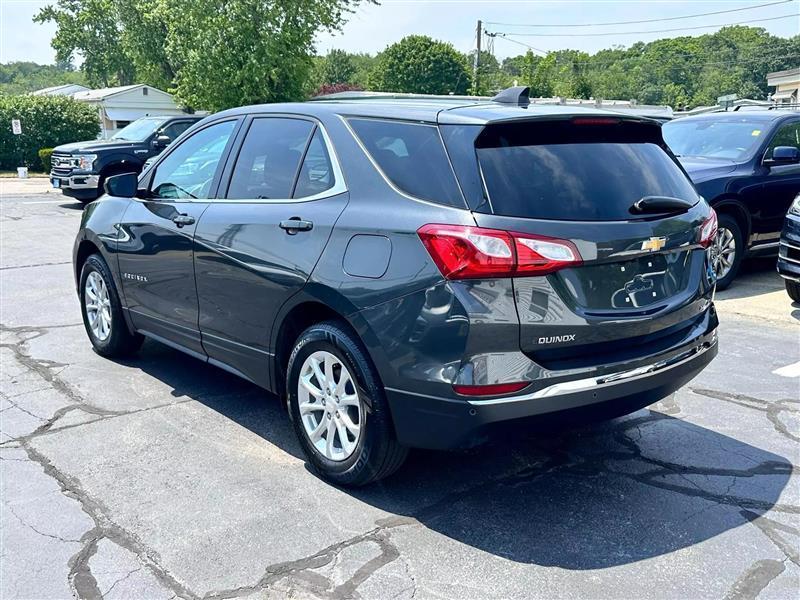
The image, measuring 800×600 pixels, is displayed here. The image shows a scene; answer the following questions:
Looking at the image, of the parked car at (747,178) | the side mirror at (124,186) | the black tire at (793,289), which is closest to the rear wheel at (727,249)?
the parked car at (747,178)

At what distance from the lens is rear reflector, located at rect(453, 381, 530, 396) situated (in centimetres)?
298

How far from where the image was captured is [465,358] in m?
2.98

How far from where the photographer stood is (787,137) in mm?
8766

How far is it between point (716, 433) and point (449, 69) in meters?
70.0

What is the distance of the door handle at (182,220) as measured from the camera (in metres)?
4.50

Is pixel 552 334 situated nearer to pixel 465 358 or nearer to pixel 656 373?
pixel 465 358

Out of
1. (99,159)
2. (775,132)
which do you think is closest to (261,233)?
(775,132)

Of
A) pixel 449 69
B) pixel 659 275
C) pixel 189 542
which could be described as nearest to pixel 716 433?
pixel 659 275

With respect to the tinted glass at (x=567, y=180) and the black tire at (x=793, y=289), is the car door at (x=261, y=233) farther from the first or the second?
the black tire at (x=793, y=289)

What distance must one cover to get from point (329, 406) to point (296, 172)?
4.14ft

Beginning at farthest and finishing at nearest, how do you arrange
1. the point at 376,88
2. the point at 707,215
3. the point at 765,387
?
the point at 376,88, the point at 765,387, the point at 707,215

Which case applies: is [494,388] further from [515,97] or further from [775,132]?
[775,132]

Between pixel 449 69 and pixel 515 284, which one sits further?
pixel 449 69

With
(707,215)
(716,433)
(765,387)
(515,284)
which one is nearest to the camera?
(515,284)
